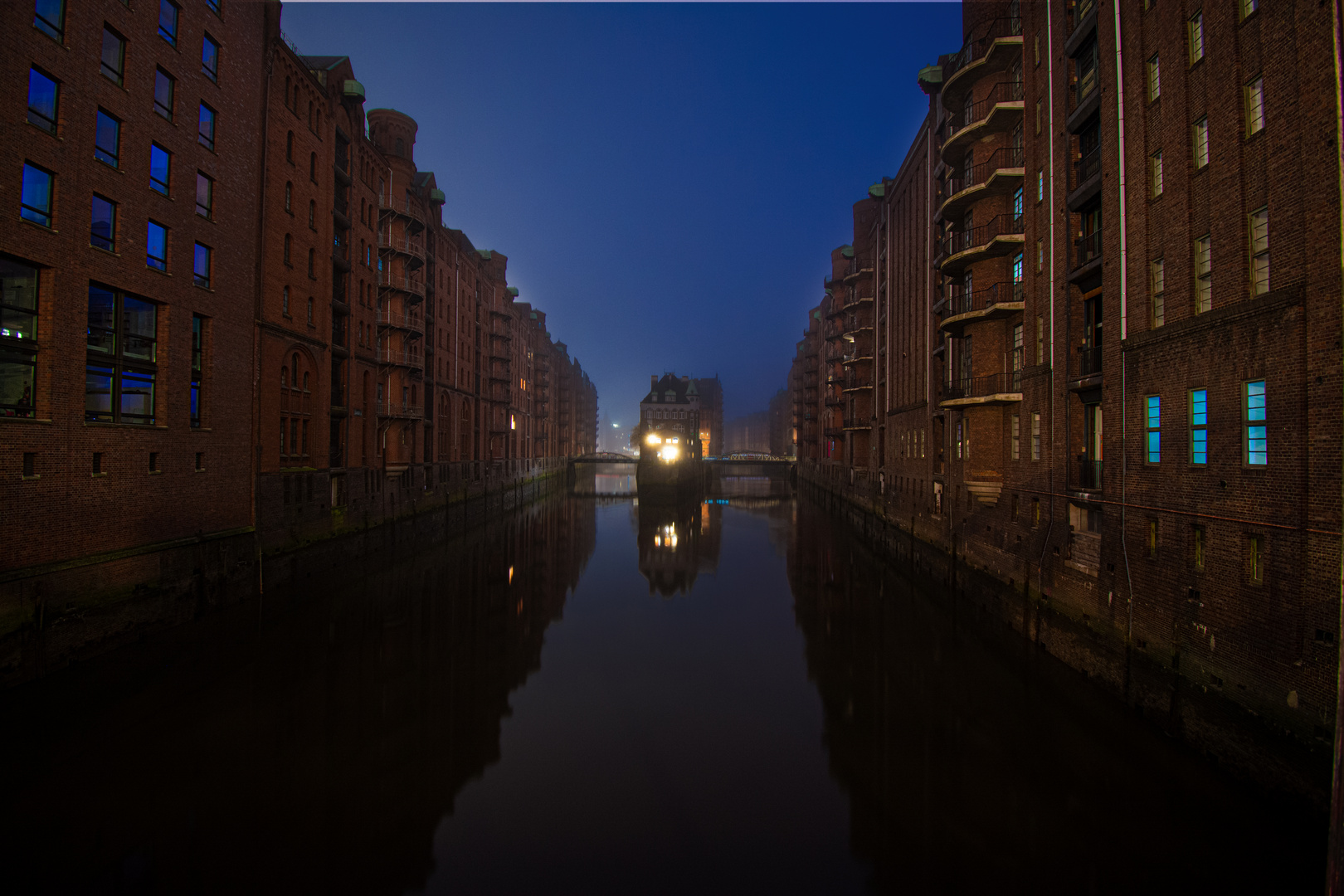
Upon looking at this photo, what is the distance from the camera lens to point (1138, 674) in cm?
1178

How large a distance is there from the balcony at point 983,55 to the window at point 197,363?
87.1 ft

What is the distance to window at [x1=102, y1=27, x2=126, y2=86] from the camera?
15.6 m

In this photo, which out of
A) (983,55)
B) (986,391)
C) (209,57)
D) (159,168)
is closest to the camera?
(159,168)

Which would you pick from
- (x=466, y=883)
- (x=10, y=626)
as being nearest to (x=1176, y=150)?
(x=466, y=883)

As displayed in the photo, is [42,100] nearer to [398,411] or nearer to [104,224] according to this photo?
[104,224]

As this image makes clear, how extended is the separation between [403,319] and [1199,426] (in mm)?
36673

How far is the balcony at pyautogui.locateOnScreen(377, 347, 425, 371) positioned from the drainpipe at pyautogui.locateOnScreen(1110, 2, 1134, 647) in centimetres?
3296

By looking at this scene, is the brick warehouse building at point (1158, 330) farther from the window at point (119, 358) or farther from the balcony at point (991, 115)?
the window at point (119, 358)

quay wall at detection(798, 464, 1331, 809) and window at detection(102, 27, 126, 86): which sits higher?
window at detection(102, 27, 126, 86)

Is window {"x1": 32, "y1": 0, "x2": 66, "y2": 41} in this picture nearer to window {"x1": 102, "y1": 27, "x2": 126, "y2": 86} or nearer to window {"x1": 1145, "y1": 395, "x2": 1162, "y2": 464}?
window {"x1": 102, "y1": 27, "x2": 126, "y2": 86}

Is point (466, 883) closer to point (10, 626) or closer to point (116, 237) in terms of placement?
point (10, 626)

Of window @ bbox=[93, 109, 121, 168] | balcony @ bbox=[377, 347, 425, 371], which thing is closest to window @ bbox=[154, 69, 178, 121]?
window @ bbox=[93, 109, 121, 168]

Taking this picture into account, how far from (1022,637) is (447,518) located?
34400mm

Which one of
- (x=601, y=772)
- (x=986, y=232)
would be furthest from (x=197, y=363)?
(x=986, y=232)
